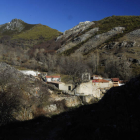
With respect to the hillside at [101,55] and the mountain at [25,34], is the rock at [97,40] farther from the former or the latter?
the mountain at [25,34]

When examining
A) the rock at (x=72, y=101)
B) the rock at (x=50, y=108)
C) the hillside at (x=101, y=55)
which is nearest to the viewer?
the rock at (x=50, y=108)

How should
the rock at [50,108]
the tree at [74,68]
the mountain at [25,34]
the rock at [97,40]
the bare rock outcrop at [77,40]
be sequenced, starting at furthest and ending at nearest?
the mountain at [25,34], the bare rock outcrop at [77,40], the rock at [97,40], the tree at [74,68], the rock at [50,108]

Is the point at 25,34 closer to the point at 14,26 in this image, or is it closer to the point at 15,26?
the point at 15,26

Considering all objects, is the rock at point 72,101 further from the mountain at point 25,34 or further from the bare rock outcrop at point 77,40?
the mountain at point 25,34

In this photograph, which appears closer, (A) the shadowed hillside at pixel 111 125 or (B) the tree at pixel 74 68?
(A) the shadowed hillside at pixel 111 125

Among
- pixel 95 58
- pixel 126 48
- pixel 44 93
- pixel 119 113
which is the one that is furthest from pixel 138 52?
pixel 119 113

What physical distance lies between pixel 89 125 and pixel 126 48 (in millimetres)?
66264

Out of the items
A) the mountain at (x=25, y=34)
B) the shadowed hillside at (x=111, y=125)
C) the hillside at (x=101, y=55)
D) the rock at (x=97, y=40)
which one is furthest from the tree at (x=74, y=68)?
the mountain at (x=25, y=34)

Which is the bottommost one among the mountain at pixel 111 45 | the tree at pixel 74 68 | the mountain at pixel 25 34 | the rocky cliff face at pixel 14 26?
the tree at pixel 74 68

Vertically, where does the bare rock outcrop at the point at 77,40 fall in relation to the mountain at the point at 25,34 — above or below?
below

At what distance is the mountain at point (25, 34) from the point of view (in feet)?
407

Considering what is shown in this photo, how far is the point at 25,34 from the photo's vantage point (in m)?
149

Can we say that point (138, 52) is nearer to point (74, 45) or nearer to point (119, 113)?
point (74, 45)

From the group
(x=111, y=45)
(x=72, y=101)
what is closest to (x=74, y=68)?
(x=111, y=45)
